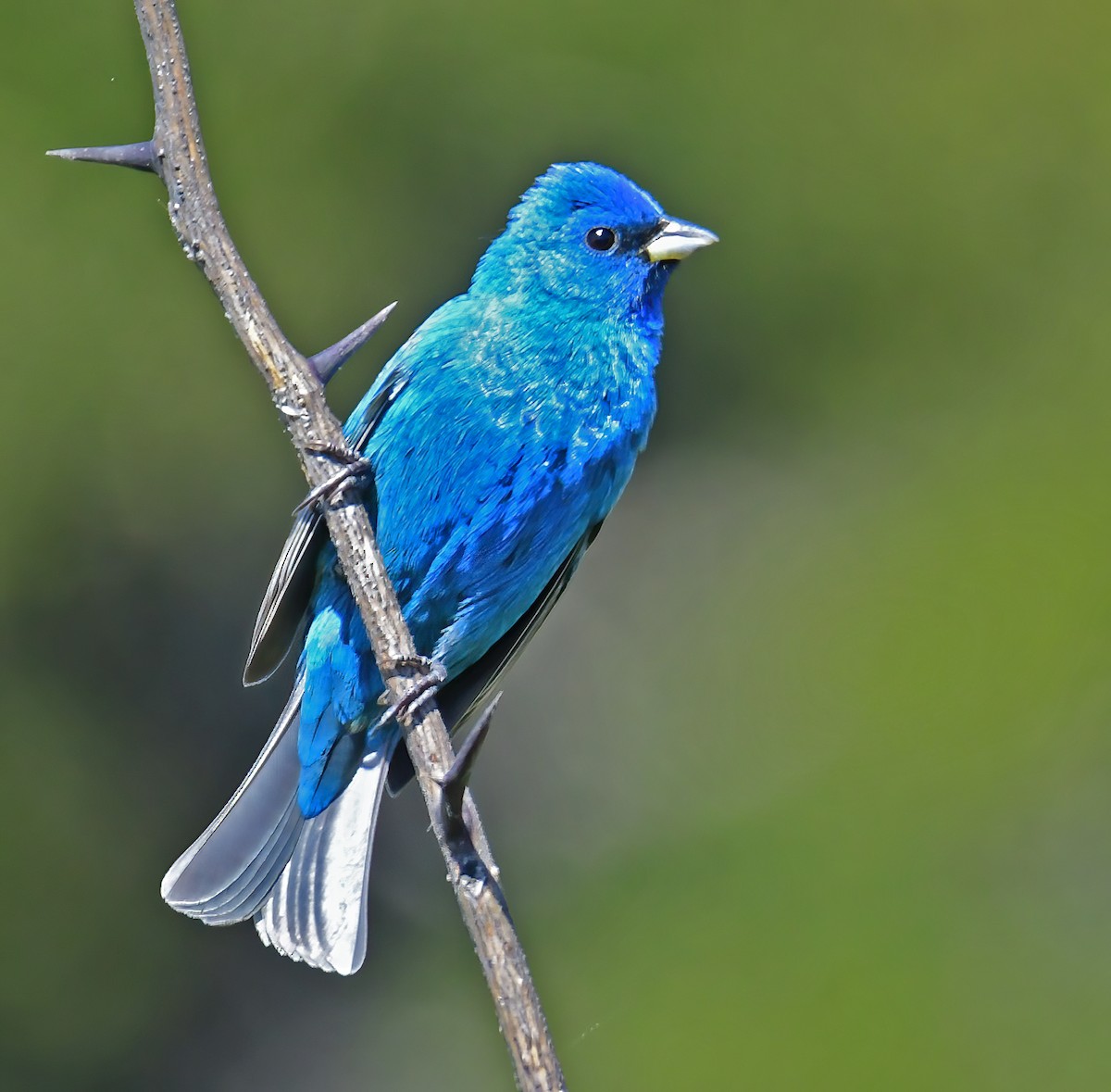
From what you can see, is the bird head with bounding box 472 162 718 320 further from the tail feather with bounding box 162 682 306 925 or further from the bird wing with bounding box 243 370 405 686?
the tail feather with bounding box 162 682 306 925

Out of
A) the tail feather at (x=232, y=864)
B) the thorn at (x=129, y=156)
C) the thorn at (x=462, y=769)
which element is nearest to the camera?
the thorn at (x=462, y=769)

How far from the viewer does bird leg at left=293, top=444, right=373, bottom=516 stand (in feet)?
7.82

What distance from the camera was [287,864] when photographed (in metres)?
3.12

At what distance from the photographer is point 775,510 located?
5.12 m

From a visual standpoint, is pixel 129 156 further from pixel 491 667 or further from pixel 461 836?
pixel 491 667

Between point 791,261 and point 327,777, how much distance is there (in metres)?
2.63

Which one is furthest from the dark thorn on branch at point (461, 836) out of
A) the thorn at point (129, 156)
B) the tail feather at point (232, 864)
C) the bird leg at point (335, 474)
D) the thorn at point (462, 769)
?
the tail feather at point (232, 864)

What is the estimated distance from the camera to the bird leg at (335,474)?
2383 millimetres

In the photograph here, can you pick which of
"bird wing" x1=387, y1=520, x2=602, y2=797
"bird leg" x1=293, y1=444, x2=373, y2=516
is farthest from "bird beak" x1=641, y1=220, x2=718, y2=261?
"bird leg" x1=293, y1=444, x2=373, y2=516

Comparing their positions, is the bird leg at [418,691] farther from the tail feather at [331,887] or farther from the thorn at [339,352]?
the tail feather at [331,887]

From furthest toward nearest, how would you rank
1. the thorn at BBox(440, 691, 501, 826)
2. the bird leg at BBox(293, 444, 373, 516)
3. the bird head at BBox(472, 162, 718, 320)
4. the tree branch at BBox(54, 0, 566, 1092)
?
the bird head at BBox(472, 162, 718, 320)
the bird leg at BBox(293, 444, 373, 516)
the tree branch at BBox(54, 0, 566, 1092)
the thorn at BBox(440, 691, 501, 826)

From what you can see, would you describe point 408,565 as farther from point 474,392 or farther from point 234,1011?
point 234,1011

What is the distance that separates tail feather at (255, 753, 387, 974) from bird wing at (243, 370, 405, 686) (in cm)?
36

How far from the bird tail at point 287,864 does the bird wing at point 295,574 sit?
0.20 metres
